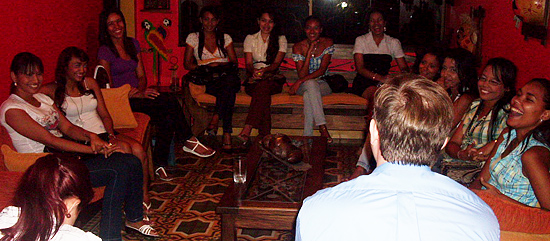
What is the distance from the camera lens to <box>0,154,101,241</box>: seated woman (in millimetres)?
1624

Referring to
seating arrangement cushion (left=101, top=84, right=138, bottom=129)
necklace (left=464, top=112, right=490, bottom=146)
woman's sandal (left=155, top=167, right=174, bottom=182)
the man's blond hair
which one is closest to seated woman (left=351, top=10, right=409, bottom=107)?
necklace (left=464, top=112, right=490, bottom=146)

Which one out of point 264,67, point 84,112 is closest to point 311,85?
point 264,67

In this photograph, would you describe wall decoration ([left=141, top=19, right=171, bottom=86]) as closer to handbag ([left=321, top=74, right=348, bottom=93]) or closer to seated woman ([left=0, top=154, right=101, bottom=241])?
handbag ([left=321, top=74, right=348, bottom=93])

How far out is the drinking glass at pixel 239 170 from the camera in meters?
2.89

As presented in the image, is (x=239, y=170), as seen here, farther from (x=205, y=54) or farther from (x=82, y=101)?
(x=205, y=54)

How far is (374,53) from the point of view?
207 inches

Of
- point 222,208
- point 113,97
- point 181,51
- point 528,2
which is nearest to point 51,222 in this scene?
point 222,208

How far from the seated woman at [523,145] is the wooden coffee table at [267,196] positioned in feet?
2.98

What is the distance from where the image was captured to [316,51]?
208 inches

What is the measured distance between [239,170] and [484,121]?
1.48 metres

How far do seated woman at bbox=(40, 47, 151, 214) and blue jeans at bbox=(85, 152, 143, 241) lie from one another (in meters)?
0.29

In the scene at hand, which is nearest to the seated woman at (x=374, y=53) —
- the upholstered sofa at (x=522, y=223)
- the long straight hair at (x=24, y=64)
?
the long straight hair at (x=24, y=64)

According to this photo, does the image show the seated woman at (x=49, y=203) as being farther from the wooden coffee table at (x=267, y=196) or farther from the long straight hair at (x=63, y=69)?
the long straight hair at (x=63, y=69)

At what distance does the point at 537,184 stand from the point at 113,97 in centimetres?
286
